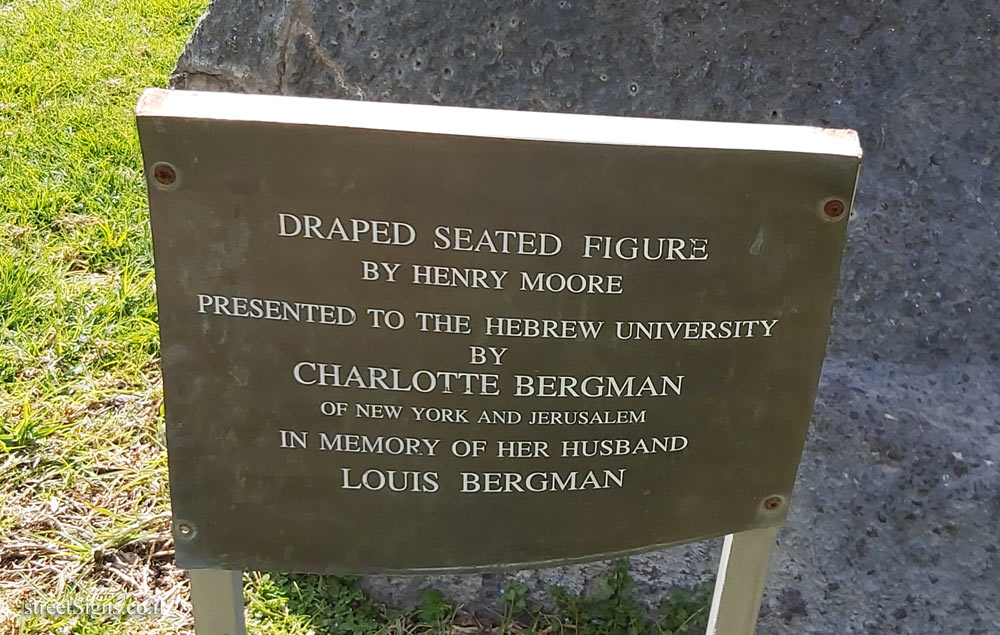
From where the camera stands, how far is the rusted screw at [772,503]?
142cm

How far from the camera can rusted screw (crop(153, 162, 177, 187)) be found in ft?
3.81

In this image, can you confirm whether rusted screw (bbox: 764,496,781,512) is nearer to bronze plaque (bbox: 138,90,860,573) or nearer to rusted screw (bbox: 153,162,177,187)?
bronze plaque (bbox: 138,90,860,573)

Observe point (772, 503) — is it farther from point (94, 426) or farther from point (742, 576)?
point (94, 426)

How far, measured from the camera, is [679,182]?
118 centimetres

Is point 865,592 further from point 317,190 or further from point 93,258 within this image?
point 93,258

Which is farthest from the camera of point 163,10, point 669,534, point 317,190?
point 163,10

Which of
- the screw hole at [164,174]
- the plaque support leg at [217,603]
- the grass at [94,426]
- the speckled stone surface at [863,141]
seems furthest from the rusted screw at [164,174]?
the grass at [94,426]

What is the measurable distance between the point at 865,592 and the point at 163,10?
4.38m

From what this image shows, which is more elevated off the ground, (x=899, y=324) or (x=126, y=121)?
(x=899, y=324)

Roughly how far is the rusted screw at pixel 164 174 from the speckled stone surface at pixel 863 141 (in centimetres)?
88

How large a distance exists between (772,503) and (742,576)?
0.50 ft

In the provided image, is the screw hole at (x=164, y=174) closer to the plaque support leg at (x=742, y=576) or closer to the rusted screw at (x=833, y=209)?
the rusted screw at (x=833, y=209)

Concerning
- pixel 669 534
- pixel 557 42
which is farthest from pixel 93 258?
pixel 669 534

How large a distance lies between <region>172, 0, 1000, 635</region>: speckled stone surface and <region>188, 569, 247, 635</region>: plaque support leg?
978 mm
